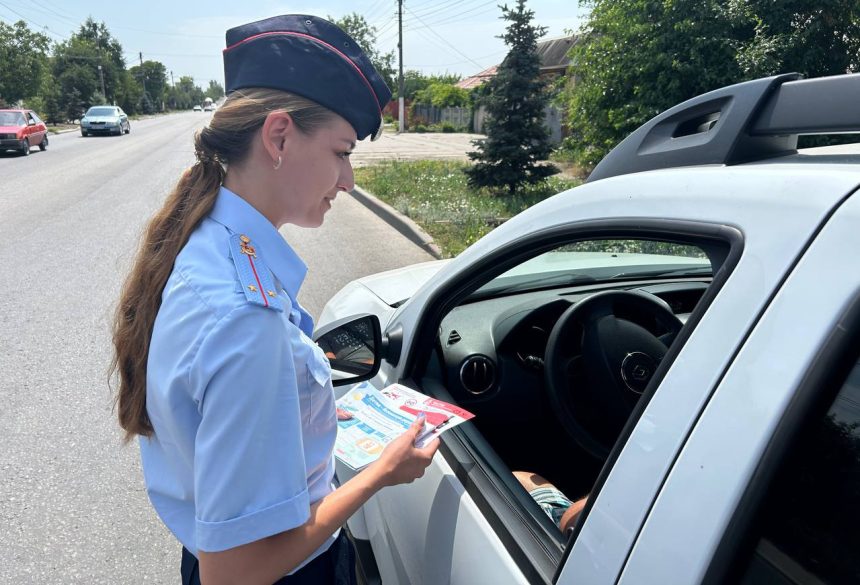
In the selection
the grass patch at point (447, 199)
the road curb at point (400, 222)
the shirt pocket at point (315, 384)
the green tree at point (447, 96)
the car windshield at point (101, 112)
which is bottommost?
the road curb at point (400, 222)

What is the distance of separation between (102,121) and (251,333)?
38.8m

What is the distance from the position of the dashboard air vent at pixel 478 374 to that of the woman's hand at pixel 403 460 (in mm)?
709

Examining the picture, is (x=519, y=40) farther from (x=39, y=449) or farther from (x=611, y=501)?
(x=611, y=501)

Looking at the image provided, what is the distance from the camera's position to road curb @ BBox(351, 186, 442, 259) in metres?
8.57

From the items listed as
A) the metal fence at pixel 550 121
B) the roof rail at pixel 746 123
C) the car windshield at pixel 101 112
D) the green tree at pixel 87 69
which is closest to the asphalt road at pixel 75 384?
the roof rail at pixel 746 123

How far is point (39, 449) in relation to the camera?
12.1 feet

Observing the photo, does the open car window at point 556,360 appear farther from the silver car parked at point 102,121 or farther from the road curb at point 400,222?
the silver car parked at point 102,121

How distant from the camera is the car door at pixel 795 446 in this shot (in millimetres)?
778

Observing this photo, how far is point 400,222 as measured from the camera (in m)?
10.1

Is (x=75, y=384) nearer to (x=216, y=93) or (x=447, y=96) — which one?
(x=447, y=96)

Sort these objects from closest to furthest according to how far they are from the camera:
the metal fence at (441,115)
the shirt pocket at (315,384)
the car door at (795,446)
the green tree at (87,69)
Result: the car door at (795,446) → the shirt pocket at (315,384) → the metal fence at (441,115) → the green tree at (87,69)

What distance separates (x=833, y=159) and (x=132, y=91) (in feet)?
297

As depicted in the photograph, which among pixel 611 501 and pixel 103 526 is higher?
pixel 611 501

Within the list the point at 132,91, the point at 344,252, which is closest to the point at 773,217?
the point at 344,252
